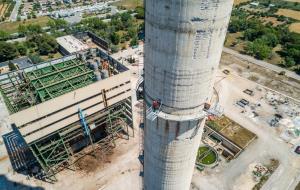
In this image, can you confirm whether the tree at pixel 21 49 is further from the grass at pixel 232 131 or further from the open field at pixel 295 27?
the open field at pixel 295 27

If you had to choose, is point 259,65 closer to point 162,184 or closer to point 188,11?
point 162,184

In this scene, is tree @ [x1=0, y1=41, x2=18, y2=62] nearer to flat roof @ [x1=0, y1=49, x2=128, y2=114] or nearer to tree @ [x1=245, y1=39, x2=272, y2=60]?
flat roof @ [x1=0, y1=49, x2=128, y2=114]

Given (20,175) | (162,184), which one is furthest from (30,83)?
(162,184)

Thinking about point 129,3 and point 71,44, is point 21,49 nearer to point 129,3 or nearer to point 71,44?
point 71,44

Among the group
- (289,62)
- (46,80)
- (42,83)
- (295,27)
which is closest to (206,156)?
(42,83)

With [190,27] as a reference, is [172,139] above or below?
below

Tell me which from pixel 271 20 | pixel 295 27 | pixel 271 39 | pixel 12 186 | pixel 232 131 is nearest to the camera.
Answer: pixel 12 186
